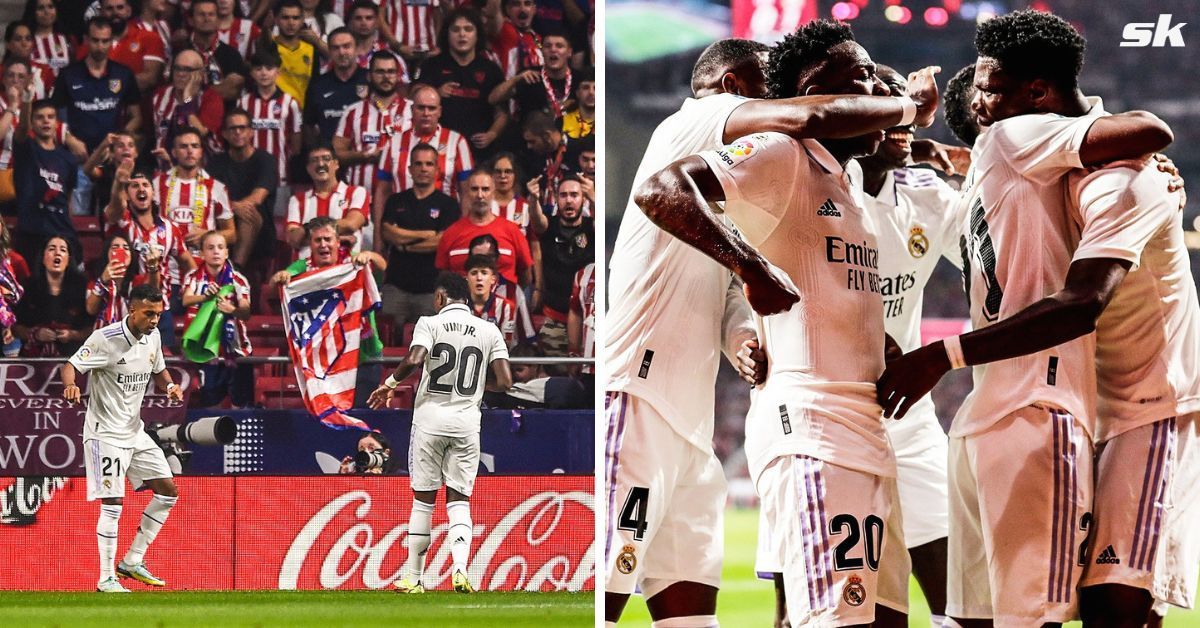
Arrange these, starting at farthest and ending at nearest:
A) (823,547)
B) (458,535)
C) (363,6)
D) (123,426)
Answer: (363,6) → (123,426) → (458,535) → (823,547)

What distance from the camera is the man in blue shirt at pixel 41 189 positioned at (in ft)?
21.8

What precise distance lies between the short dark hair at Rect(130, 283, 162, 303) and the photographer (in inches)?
53.2

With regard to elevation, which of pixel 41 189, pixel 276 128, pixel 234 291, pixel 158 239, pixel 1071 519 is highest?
pixel 276 128

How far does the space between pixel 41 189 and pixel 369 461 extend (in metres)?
2.34

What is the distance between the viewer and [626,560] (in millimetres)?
3031

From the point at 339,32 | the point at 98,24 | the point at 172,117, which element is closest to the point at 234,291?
the point at 172,117

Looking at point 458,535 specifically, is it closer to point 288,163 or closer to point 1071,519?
point 288,163

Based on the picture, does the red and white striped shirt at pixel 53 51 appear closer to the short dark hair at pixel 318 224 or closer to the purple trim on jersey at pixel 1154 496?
the short dark hair at pixel 318 224

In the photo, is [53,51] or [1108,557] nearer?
[1108,557]

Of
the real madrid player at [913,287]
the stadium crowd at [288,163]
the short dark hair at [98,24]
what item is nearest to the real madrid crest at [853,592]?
the real madrid player at [913,287]

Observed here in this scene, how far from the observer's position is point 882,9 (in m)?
6.06

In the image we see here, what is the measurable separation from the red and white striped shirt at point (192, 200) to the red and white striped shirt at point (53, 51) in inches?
32.1

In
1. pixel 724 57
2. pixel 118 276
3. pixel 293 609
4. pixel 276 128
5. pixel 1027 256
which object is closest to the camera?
pixel 1027 256

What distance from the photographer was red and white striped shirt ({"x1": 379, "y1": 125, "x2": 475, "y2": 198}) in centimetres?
673
